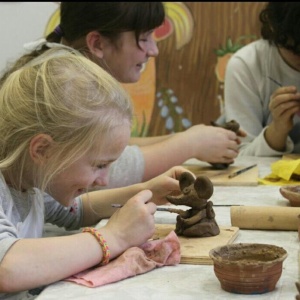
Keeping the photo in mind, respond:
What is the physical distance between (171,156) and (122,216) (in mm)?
717

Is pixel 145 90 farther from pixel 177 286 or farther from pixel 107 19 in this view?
pixel 177 286

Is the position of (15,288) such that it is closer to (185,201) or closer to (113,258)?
(113,258)

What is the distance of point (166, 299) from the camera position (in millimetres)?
966

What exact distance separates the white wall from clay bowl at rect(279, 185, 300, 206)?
2099mm

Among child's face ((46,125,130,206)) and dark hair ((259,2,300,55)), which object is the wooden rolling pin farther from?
dark hair ((259,2,300,55))

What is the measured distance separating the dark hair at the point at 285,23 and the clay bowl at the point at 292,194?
989 millimetres

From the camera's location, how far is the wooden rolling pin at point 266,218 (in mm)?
1314

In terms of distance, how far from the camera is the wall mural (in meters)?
3.21

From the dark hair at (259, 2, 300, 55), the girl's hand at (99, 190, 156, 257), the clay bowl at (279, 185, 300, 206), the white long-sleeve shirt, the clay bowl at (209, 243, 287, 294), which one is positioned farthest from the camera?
the white long-sleeve shirt

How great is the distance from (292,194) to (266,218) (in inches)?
6.4

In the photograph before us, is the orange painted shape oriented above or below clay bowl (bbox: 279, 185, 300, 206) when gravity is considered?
below

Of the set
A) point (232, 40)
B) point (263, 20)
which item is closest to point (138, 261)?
point (263, 20)

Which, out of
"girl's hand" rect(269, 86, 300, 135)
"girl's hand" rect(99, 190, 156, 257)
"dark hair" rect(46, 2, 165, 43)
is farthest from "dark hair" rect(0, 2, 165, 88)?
"girl's hand" rect(99, 190, 156, 257)

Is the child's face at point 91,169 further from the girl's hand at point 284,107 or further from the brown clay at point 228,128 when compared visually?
the girl's hand at point 284,107
